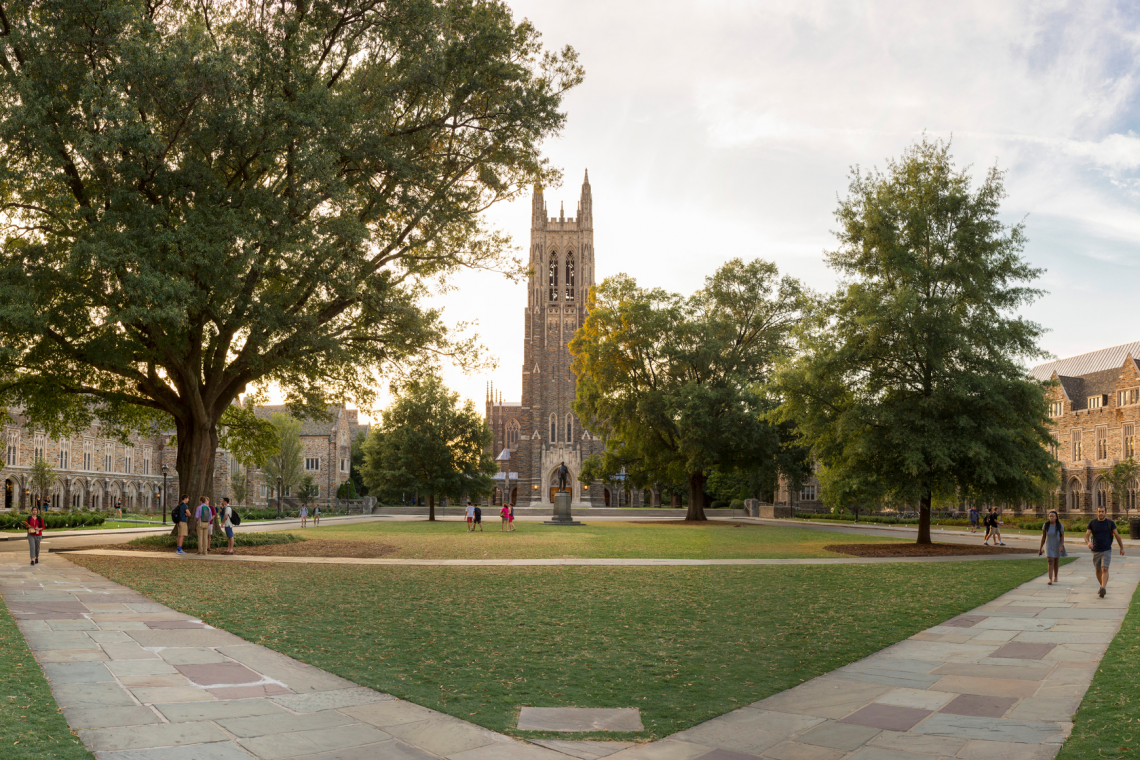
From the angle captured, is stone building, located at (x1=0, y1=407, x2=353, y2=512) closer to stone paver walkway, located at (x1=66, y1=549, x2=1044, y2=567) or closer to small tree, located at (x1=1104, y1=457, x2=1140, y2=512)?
stone paver walkway, located at (x1=66, y1=549, x2=1044, y2=567)

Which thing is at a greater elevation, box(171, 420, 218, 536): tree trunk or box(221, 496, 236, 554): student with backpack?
box(171, 420, 218, 536): tree trunk

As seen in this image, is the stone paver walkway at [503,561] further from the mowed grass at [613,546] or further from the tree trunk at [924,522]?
the tree trunk at [924,522]

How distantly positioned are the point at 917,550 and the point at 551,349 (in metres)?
75.6

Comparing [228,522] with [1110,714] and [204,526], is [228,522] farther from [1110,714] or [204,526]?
[1110,714]

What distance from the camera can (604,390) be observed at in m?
50.2

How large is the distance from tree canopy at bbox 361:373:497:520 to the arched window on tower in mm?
50120

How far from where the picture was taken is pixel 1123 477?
45.7 metres

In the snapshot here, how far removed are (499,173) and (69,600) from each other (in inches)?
627

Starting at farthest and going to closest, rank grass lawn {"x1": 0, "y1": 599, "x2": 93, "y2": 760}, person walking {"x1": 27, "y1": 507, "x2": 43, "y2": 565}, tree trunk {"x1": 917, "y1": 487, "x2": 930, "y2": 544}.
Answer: tree trunk {"x1": 917, "y1": 487, "x2": 930, "y2": 544} < person walking {"x1": 27, "y1": 507, "x2": 43, "y2": 565} < grass lawn {"x1": 0, "y1": 599, "x2": 93, "y2": 760}

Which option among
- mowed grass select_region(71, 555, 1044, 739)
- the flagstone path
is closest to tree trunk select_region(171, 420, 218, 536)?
mowed grass select_region(71, 555, 1044, 739)

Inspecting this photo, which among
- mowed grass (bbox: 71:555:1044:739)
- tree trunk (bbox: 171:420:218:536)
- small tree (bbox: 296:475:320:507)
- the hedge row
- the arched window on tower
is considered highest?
the arched window on tower

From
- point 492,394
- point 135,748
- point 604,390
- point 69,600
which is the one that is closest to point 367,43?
point 69,600

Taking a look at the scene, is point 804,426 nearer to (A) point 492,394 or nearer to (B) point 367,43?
(B) point 367,43

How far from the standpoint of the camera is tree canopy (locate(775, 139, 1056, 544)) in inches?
989
